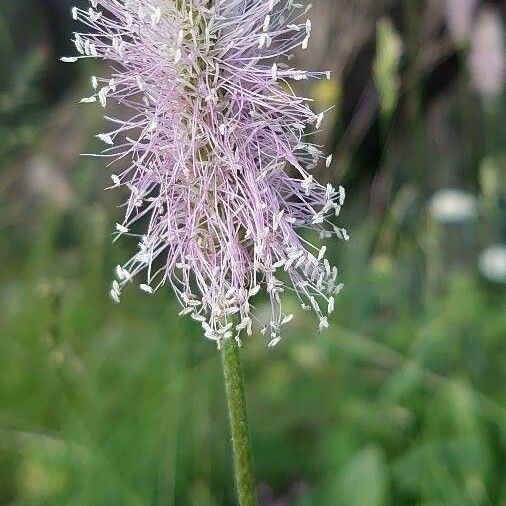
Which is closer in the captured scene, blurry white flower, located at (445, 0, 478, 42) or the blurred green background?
the blurred green background

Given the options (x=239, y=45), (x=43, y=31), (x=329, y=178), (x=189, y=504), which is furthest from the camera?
(x=43, y=31)

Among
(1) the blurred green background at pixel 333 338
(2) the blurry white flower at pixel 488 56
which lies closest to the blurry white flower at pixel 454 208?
(1) the blurred green background at pixel 333 338

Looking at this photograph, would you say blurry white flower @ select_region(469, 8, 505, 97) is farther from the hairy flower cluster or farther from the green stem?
the green stem

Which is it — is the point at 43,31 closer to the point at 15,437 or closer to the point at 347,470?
the point at 15,437

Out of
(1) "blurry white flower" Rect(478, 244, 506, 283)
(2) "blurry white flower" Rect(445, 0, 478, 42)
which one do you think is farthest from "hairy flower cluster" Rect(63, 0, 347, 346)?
(1) "blurry white flower" Rect(478, 244, 506, 283)

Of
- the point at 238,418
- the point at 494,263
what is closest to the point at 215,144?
the point at 238,418

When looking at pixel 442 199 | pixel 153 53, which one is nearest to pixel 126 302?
pixel 442 199
